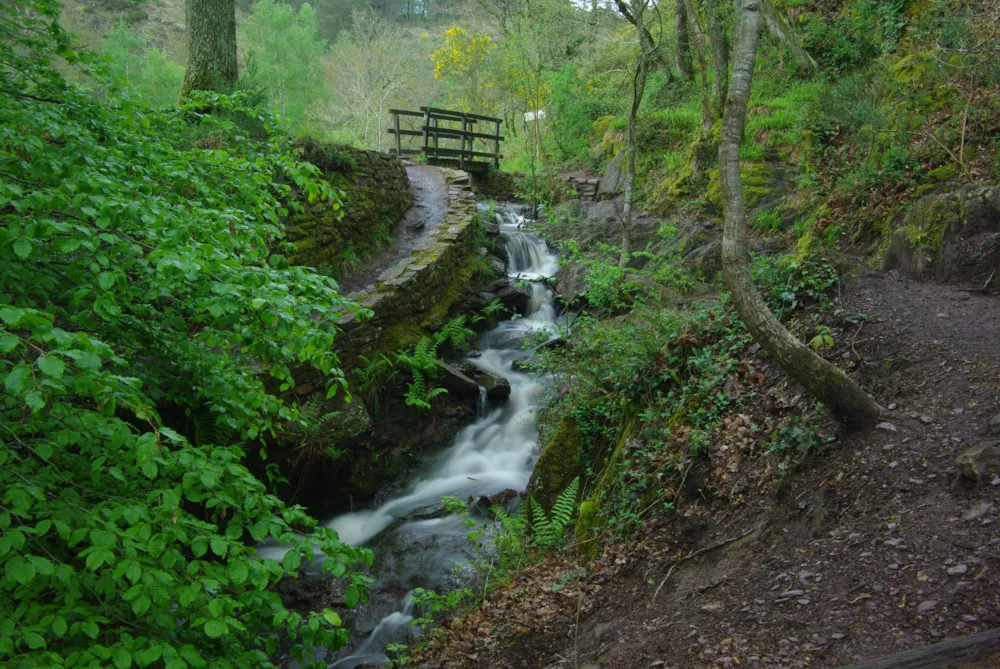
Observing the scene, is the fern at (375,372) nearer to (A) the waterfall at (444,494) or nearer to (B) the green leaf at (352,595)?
(A) the waterfall at (444,494)

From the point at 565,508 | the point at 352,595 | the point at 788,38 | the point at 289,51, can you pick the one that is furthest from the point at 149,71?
the point at 352,595

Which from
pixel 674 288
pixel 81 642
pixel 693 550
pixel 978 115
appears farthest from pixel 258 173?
pixel 978 115

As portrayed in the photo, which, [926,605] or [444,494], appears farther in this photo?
[444,494]

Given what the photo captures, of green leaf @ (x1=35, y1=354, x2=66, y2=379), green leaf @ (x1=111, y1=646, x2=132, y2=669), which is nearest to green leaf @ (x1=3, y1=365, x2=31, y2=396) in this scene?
green leaf @ (x1=35, y1=354, x2=66, y2=379)

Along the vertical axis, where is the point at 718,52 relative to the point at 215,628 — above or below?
above

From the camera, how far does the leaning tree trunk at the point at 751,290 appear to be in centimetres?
389

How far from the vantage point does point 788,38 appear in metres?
11.8

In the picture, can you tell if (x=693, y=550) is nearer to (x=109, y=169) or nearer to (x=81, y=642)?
(x=81, y=642)

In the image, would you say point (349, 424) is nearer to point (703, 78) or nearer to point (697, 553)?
point (697, 553)

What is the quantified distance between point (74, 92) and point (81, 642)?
341cm

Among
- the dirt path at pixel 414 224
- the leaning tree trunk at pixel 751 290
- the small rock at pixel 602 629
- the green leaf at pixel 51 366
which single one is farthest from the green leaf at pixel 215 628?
Answer: the dirt path at pixel 414 224

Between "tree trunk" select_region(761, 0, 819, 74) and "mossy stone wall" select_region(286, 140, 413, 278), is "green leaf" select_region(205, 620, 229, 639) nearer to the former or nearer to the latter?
"mossy stone wall" select_region(286, 140, 413, 278)

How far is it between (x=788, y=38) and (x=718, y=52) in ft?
5.30

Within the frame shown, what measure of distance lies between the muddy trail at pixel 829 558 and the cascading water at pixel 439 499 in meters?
1.28
